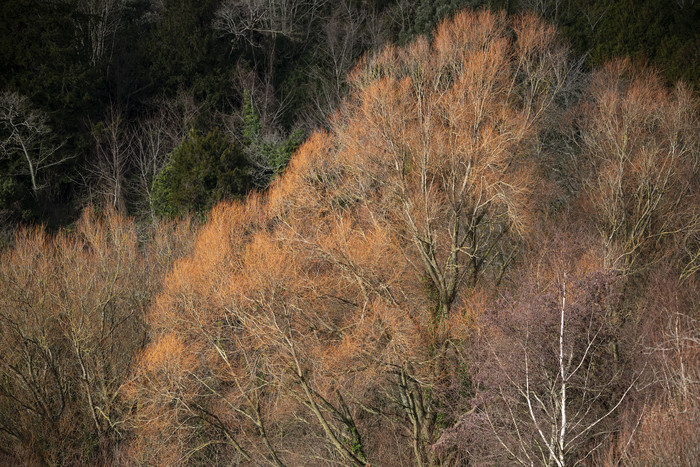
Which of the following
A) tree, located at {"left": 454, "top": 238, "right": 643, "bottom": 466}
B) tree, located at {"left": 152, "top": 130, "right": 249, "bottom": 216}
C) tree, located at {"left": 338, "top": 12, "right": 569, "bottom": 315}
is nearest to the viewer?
tree, located at {"left": 454, "top": 238, "right": 643, "bottom": 466}

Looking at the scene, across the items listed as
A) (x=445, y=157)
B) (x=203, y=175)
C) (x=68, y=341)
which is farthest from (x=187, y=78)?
(x=445, y=157)

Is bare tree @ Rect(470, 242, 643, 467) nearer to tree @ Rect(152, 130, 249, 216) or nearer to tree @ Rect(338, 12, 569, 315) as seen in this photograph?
tree @ Rect(338, 12, 569, 315)

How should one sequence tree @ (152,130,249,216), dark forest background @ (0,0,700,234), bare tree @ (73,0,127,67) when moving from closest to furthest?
tree @ (152,130,249,216) → dark forest background @ (0,0,700,234) → bare tree @ (73,0,127,67)

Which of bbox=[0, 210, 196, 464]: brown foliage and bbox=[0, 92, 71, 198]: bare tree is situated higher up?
bbox=[0, 92, 71, 198]: bare tree

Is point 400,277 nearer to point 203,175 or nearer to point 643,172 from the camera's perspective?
point 643,172

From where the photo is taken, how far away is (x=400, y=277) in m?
18.2

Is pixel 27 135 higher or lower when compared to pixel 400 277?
lower

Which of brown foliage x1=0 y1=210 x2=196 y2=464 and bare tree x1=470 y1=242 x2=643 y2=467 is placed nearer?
bare tree x1=470 y1=242 x2=643 y2=467

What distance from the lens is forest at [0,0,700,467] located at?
1720cm

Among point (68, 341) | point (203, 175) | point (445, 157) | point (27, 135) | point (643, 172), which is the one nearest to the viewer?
point (445, 157)

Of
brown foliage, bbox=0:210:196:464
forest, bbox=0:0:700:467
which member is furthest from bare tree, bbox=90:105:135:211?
brown foliage, bbox=0:210:196:464

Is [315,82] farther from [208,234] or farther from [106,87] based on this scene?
[208,234]

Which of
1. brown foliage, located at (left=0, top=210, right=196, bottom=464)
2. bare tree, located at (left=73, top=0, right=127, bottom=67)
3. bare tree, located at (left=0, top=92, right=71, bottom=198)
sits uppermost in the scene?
bare tree, located at (left=73, top=0, right=127, bottom=67)

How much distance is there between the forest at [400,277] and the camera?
17.2 m
